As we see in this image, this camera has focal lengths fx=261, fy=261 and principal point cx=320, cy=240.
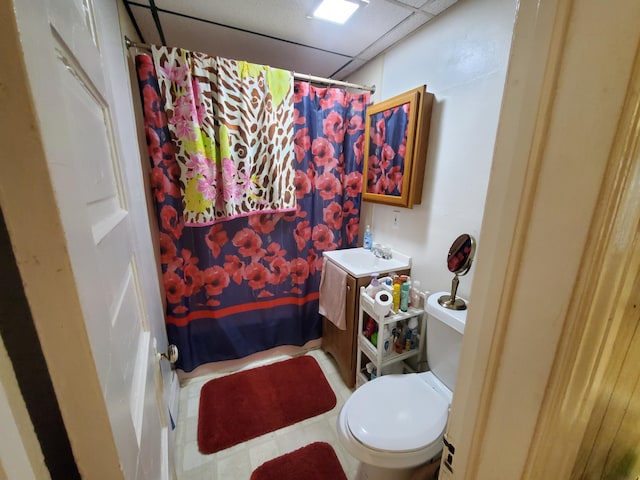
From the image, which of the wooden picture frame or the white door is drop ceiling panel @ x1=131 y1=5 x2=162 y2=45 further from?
the wooden picture frame

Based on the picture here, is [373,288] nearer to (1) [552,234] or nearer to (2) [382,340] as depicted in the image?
(2) [382,340]

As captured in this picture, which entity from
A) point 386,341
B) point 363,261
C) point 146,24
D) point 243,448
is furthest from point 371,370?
point 146,24

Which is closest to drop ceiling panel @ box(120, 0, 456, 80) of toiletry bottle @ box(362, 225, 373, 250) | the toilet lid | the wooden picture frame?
the wooden picture frame

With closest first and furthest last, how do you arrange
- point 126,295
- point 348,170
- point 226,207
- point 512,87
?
point 512,87 → point 126,295 → point 226,207 → point 348,170

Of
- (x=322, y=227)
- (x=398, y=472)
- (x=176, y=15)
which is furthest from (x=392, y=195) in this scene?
(x=176, y=15)

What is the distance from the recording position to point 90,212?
0.45m

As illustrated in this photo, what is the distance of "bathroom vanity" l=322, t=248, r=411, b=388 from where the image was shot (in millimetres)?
1661

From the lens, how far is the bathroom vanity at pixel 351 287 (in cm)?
166

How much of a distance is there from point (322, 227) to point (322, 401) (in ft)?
4.02

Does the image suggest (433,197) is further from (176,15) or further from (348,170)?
(176,15)

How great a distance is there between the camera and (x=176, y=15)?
1.40 m

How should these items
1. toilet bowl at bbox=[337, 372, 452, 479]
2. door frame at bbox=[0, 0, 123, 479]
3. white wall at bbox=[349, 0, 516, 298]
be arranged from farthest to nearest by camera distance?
white wall at bbox=[349, 0, 516, 298] < toilet bowl at bbox=[337, 372, 452, 479] < door frame at bbox=[0, 0, 123, 479]

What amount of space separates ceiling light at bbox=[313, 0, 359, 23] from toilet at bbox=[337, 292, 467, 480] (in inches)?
60.5

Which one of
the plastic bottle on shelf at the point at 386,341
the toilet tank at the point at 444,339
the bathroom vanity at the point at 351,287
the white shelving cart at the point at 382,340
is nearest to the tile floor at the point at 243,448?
the bathroom vanity at the point at 351,287
